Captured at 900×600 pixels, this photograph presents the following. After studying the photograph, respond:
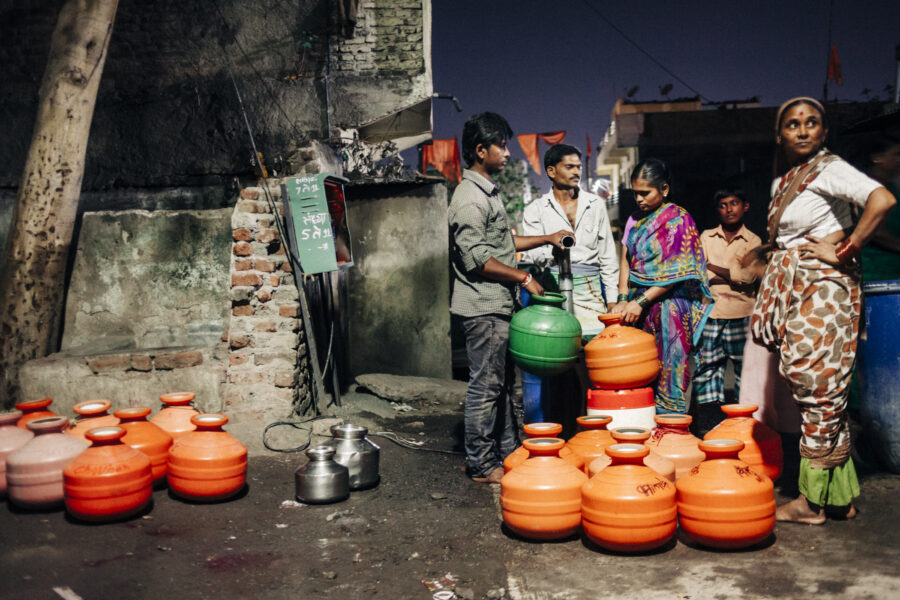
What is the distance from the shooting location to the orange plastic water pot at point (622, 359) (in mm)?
3449

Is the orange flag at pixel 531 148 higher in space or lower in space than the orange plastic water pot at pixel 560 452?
higher

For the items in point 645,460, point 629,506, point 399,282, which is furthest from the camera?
point 399,282

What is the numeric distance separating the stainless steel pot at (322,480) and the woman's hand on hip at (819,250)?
2505 mm

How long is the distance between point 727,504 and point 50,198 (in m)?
5.27

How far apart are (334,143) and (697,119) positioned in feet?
52.1

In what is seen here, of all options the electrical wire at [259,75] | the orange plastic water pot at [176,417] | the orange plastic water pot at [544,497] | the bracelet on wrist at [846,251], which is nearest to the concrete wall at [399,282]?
the electrical wire at [259,75]

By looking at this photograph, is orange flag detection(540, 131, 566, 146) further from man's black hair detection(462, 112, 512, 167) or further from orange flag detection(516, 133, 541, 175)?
man's black hair detection(462, 112, 512, 167)

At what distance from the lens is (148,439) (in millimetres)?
3695

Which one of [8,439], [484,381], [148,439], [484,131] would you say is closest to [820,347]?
[484,381]

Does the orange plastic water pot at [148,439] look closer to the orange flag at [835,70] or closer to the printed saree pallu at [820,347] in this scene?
the printed saree pallu at [820,347]

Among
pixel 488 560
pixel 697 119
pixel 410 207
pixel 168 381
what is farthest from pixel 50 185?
pixel 697 119

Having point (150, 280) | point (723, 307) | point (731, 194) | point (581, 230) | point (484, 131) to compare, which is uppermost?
point (484, 131)

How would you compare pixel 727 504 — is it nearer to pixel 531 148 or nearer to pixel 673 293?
pixel 673 293

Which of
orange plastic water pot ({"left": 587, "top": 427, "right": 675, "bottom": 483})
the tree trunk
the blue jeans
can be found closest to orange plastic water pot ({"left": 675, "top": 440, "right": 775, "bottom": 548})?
orange plastic water pot ({"left": 587, "top": 427, "right": 675, "bottom": 483})
